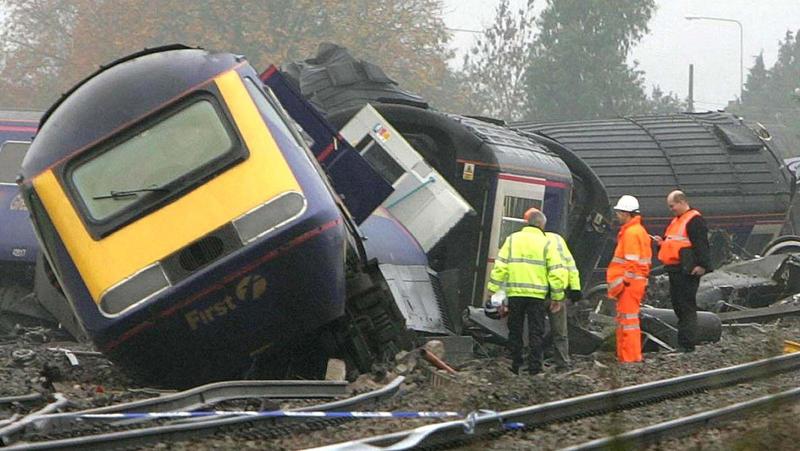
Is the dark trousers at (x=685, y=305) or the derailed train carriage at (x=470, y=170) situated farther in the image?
the derailed train carriage at (x=470, y=170)

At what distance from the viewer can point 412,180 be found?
1305 centimetres

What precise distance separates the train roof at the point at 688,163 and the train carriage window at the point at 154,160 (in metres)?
11.6

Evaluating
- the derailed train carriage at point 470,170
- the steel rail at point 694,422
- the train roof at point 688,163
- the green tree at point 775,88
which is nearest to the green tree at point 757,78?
the green tree at point 775,88

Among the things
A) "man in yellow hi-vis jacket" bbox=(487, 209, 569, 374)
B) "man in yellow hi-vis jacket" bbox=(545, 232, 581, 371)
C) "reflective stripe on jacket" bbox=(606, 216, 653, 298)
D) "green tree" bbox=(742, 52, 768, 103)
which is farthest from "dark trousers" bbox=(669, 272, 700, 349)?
"green tree" bbox=(742, 52, 768, 103)

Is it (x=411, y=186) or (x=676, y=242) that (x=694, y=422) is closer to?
(x=411, y=186)

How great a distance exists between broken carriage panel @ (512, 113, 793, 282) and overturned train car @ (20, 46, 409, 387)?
1156 centimetres

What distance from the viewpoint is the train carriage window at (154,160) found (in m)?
9.45

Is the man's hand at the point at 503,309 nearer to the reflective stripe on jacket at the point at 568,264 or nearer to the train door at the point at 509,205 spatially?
the reflective stripe on jacket at the point at 568,264

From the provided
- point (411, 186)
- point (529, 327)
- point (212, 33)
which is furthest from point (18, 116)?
point (212, 33)

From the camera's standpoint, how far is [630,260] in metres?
13.3

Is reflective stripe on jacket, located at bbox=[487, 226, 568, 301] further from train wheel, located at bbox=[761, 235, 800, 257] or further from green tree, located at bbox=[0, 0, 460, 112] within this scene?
green tree, located at bbox=[0, 0, 460, 112]

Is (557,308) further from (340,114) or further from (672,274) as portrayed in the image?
(340,114)

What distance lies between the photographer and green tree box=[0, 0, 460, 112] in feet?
163

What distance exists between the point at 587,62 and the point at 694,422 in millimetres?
47943
